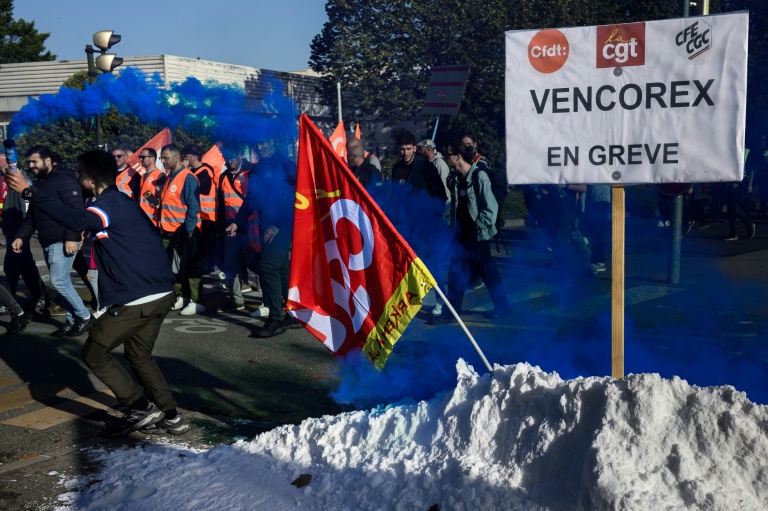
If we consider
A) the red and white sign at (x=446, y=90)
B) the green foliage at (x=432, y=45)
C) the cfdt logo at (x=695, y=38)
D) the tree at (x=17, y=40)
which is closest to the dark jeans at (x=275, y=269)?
the cfdt logo at (x=695, y=38)

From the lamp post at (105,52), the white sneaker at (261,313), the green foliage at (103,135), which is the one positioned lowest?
the white sneaker at (261,313)

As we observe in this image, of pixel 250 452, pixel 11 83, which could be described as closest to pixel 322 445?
pixel 250 452

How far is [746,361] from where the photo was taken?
6430mm

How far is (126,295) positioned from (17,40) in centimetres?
5119

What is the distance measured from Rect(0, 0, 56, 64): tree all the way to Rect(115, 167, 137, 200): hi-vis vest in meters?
41.5

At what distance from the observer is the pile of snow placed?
339cm

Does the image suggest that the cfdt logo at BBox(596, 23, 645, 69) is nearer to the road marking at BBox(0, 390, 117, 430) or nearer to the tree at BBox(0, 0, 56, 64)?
the road marking at BBox(0, 390, 117, 430)

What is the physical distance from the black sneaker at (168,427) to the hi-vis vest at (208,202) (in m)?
4.83

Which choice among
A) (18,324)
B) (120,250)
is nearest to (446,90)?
(18,324)

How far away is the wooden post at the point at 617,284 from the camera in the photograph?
4688 mm

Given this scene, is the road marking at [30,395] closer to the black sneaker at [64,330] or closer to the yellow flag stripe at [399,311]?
the black sneaker at [64,330]

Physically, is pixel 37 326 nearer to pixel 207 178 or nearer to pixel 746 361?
pixel 207 178

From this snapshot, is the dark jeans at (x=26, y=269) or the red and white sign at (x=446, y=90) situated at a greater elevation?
the red and white sign at (x=446, y=90)

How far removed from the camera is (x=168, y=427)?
18.2 feet
